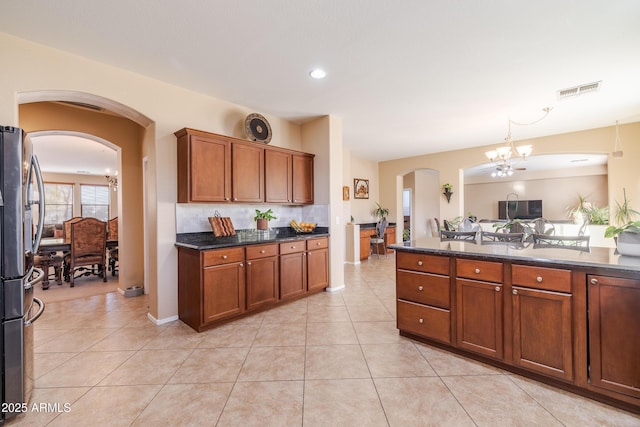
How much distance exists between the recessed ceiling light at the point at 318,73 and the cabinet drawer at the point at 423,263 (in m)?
2.09

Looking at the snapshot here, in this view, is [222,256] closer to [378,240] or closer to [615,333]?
[615,333]

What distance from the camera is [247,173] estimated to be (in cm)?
360

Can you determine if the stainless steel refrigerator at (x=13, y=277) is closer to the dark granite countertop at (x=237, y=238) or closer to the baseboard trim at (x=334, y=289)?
the dark granite countertop at (x=237, y=238)

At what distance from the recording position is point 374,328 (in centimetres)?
290

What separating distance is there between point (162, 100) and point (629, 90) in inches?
227

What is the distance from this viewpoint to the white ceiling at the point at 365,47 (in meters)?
1.99

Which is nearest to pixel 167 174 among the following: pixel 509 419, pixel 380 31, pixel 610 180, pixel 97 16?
pixel 97 16

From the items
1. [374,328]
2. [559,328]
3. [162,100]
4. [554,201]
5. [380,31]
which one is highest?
[380,31]

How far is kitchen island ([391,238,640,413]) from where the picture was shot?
5.39 feet

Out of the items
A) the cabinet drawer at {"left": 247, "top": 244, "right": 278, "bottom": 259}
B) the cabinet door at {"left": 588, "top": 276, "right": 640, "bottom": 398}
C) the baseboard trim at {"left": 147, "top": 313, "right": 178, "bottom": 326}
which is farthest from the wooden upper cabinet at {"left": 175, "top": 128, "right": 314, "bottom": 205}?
the cabinet door at {"left": 588, "top": 276, "right": 640, "bottom": 398}

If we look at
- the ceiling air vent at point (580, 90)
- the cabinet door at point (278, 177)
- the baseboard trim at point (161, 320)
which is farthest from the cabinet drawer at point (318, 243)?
the ceiling air vent at point (580, 90)

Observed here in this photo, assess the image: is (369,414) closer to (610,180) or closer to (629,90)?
(629,90)

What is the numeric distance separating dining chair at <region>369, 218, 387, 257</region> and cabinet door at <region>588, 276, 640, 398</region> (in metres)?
5.57

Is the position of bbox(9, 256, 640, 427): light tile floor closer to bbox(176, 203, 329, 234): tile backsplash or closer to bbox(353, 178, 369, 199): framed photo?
bbox(176, 203, 329, 234): tile backsplash
